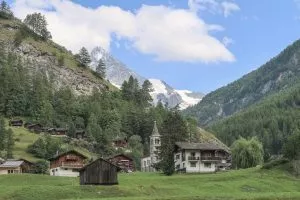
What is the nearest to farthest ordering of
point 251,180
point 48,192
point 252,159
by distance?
1. point 48,192
2. point 251,180
3. point 252,159

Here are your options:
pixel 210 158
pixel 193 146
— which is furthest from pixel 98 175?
pixel 210 158

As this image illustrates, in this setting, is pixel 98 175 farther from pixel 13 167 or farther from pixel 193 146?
pixel 13 167

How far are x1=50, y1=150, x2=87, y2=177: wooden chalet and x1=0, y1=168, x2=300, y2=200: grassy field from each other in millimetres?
38821

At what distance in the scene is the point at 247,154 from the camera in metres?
148

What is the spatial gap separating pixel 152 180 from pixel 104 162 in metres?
11.1

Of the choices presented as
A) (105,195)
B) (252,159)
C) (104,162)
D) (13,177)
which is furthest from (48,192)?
(252,159)

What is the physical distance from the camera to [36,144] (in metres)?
179

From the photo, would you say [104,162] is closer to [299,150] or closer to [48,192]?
[48,192]

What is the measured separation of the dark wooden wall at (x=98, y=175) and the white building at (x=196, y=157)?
42.4 m

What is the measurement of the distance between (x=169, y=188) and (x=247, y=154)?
2542 inches

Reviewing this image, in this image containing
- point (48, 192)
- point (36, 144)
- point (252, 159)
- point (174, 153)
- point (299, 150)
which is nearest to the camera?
point (48, 192)

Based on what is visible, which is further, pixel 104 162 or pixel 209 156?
pixel 209 156

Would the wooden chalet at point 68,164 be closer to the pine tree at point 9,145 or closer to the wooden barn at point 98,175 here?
the pine tree at point 9,145

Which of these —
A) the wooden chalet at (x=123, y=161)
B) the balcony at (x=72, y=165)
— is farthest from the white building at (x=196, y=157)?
the wooden chalet at (x=123, y=161)
